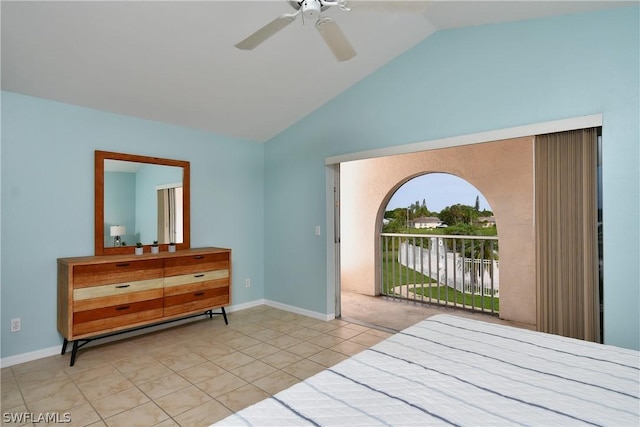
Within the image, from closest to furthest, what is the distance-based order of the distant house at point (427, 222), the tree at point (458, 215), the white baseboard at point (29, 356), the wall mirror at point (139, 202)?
the white baseboard at point (29, 356) < the wall mirror at point (139, 202) < the tree at point (458, 215) < the distant house at point (427, 222)

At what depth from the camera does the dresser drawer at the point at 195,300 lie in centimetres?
339

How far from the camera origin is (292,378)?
2561 millimetres

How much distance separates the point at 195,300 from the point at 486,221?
372 cm

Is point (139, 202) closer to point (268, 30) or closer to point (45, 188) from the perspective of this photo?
point (45, 188)

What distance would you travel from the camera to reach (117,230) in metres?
3.42

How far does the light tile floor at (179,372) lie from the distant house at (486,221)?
2.03m

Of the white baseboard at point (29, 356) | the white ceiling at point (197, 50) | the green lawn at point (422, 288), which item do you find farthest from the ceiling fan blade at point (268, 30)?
the green lawn at point (422, 288)

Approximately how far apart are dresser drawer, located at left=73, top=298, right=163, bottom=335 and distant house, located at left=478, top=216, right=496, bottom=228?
396 centimetres

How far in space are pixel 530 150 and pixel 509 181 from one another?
1.32 feet

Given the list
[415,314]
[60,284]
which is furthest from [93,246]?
[415,314]

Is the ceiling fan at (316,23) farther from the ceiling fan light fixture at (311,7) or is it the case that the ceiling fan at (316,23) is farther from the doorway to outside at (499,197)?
the doorway to outside at (499,197)

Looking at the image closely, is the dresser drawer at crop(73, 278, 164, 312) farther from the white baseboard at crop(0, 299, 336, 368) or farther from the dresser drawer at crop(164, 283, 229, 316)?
the white baseboard at crop(0, 299, 336, 368)

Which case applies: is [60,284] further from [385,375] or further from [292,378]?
[385,375]

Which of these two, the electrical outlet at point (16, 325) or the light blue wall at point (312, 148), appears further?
the electrical outlet at point (16, 325)
